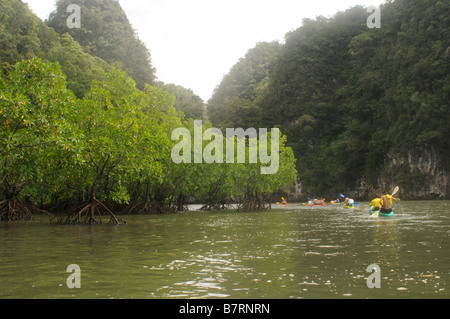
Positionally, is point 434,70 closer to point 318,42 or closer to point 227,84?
point 318,42

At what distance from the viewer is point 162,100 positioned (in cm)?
3519

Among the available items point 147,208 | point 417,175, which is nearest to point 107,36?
point 417,175

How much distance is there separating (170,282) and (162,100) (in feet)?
95.0

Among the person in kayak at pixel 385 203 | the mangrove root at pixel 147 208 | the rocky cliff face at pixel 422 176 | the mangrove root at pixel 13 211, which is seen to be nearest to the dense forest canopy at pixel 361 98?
the rocky cliff face at pixel 422 176

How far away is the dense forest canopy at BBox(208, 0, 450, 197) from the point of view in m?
64.9

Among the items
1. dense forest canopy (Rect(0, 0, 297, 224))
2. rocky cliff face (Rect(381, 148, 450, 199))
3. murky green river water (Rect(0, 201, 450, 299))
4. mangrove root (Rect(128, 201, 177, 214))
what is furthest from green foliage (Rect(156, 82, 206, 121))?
murky green river water (Rect(0, 201, 450, 299))

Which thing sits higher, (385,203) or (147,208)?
(385,203)

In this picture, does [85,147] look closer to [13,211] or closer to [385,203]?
[13,211]

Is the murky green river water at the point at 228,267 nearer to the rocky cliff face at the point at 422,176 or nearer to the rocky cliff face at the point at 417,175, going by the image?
the rocky cliff face at the point at 417,175

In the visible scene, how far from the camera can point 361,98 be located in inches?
3147

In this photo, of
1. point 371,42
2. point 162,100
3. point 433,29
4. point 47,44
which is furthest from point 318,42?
point 162,100

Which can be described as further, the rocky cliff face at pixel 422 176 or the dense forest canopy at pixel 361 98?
the dense forest canopy at pixel 361 98

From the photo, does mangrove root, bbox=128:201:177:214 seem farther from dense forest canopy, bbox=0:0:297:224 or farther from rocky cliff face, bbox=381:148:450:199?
rocky cliff face, bbox=381:148:450:199

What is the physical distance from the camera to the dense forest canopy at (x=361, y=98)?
213ft
